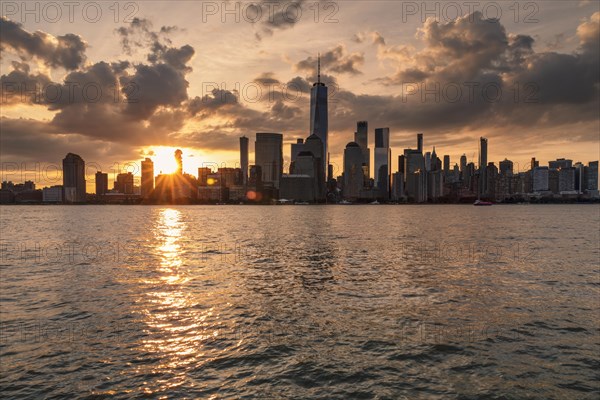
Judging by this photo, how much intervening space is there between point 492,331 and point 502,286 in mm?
15781

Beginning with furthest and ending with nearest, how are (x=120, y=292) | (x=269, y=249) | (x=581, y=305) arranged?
(x=269, y=249), (x=120, y=292), (x=581, y=305)

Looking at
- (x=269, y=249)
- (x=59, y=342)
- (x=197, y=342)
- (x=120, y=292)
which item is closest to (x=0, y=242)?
(x=269, y=249)

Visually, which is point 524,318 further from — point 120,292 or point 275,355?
point 120,292

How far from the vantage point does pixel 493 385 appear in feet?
62.5

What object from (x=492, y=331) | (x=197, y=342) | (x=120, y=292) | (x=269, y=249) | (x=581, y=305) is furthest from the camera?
(x=269, y=249)

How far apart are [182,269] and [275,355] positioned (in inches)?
1247

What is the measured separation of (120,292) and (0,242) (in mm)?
66381

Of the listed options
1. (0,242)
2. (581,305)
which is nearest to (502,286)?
(581,305)

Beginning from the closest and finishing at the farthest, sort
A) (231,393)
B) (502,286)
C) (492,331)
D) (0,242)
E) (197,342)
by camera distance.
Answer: (231,393) → (197,342) → (492,331) → (502,286) → (0,242)

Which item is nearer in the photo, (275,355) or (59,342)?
(275,355)

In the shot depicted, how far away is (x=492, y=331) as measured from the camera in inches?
1045

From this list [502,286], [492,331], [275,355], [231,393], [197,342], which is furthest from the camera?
[502,286]

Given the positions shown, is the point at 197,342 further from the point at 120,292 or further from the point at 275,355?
the point at 120,292

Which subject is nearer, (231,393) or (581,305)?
(231,393)
